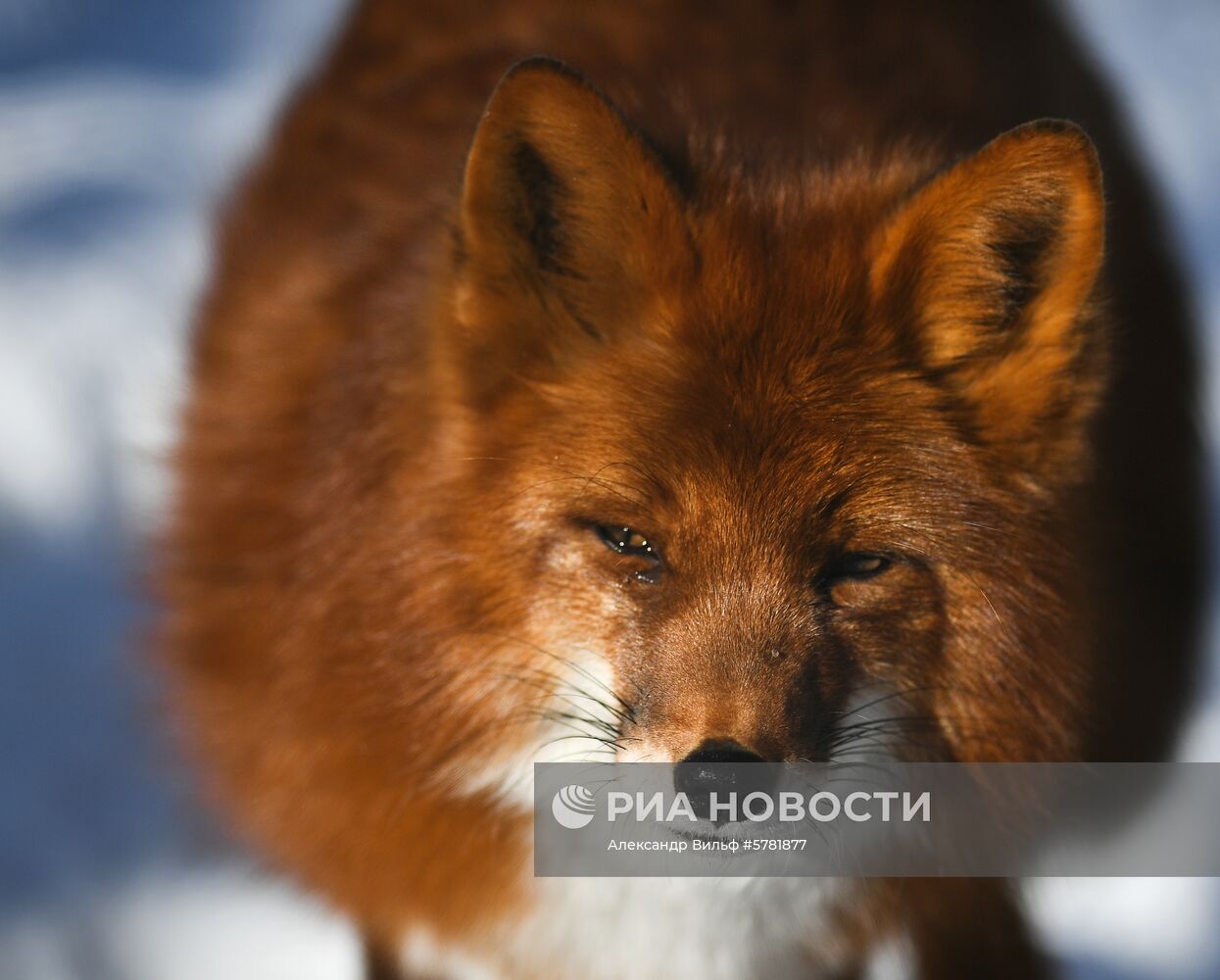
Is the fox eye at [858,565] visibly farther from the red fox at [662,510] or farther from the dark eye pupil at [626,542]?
the dark eye pupil at [626,542]

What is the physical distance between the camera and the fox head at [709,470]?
1.86m

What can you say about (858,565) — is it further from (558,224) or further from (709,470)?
(558,224)

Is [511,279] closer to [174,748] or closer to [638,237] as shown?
[638,237]

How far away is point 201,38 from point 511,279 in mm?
3129

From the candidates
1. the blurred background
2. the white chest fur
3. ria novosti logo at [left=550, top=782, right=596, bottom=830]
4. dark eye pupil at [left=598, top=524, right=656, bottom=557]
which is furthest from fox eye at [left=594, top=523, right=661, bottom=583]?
the blurred background

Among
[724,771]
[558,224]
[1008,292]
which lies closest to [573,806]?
→ [724,771]

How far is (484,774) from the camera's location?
2088mm

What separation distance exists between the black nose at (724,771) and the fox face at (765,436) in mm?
17

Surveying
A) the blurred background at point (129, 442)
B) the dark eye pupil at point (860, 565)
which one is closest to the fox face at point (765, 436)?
the dark eye pupil at point (860, 565)

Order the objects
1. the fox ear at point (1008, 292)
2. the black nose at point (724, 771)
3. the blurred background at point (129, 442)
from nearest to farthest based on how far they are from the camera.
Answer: the black nose at point (724, 771), the fox ear at point (1008, 292), the blurred background at point (129, 442)

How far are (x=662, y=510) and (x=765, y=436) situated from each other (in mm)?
158

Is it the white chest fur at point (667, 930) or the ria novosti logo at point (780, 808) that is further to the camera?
the white chest fur at point (667, 930)

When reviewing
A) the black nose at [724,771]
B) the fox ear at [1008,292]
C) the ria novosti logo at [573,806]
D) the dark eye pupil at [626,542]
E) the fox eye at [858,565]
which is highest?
the fox ear at [1008,292]

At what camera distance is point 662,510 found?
1.87m
